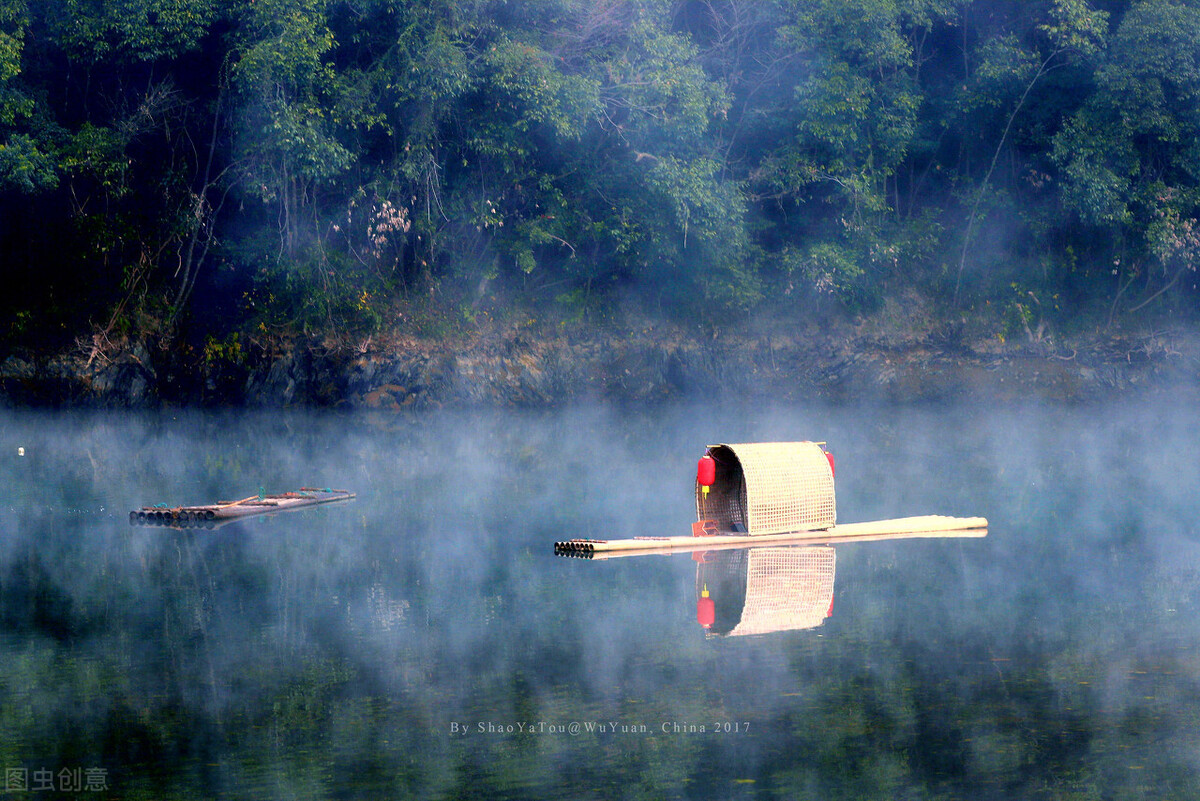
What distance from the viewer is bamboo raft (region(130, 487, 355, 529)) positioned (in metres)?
16.1

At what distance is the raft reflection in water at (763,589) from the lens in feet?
37.1

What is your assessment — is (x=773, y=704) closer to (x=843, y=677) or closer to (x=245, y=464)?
(x=843, y=677)

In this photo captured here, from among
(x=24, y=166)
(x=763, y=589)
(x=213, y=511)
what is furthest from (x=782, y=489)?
(x=24, y=166)

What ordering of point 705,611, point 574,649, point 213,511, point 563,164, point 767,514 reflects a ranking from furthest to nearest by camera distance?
point 563,164, point 213,511, point 767,514, point 705,611, point 574,649

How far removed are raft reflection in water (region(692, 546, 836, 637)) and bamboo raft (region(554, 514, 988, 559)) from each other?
136mm

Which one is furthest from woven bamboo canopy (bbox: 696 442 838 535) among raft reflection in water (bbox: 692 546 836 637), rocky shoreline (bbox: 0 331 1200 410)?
rocky shoreline (bbox: 0 331 1200 410)

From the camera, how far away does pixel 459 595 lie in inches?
494

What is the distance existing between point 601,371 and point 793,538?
712 inches

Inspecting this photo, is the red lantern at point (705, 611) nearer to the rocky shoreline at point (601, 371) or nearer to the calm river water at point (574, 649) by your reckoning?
the calm river water at point (574, 649)

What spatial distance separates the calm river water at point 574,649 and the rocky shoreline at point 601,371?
32.9 feet

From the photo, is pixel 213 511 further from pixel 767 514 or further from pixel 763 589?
pixel 763 589

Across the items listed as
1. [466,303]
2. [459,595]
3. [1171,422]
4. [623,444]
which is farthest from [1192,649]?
[466,303]

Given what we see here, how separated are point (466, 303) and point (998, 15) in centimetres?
1662

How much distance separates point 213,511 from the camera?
1611 centimetres
